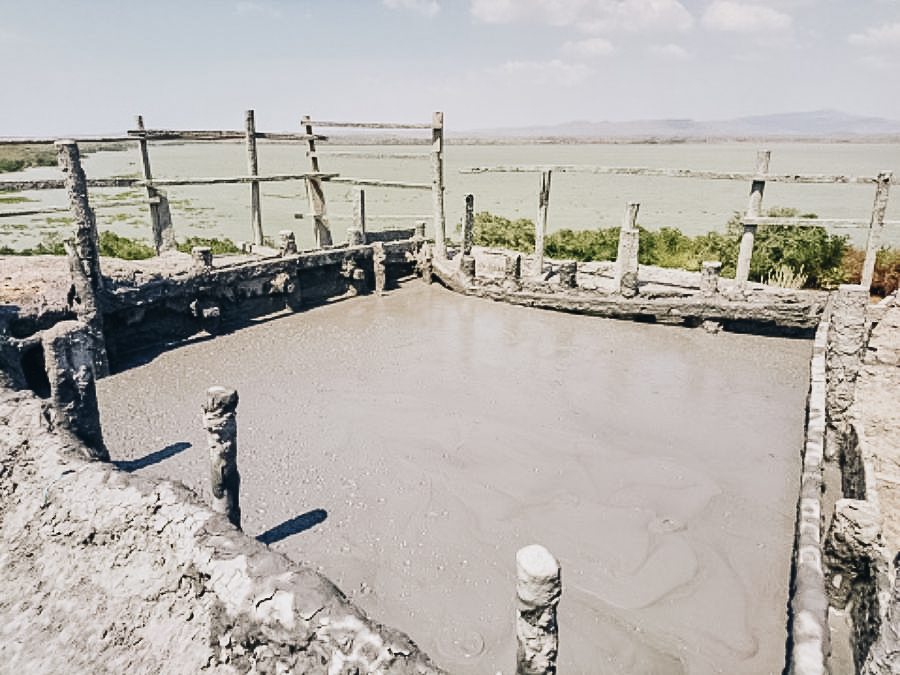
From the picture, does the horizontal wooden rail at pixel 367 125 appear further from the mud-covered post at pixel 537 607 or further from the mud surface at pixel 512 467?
the mud-covered post at pixel 537 607

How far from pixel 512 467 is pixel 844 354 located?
4.01m

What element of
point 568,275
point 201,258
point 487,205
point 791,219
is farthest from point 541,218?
point 487,205

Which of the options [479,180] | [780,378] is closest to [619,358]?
[780,378]

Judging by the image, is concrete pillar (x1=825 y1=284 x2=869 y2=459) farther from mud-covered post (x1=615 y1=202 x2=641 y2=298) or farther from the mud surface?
mud-covered post (x1=615 y1=202 x2=641 y2=298)

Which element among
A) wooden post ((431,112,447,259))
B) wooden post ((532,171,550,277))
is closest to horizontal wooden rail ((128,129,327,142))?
wooden post ((431,112,447,259))

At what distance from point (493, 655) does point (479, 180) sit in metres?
45.2

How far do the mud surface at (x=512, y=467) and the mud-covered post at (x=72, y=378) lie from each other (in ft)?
3.94

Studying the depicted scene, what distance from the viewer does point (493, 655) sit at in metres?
4.39

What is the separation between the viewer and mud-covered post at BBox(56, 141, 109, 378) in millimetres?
8078

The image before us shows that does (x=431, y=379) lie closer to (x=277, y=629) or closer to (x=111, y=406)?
(x=111, y=406)

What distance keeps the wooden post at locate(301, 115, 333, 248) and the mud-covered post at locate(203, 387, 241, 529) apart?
30.0 feet

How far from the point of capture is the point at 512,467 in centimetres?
664

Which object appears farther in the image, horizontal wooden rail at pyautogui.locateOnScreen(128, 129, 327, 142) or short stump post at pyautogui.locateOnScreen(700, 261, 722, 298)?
horizontal wooden rail at pyautogui.locateOnScreen(128, 129, 327, 142)

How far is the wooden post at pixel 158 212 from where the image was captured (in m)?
11.5
